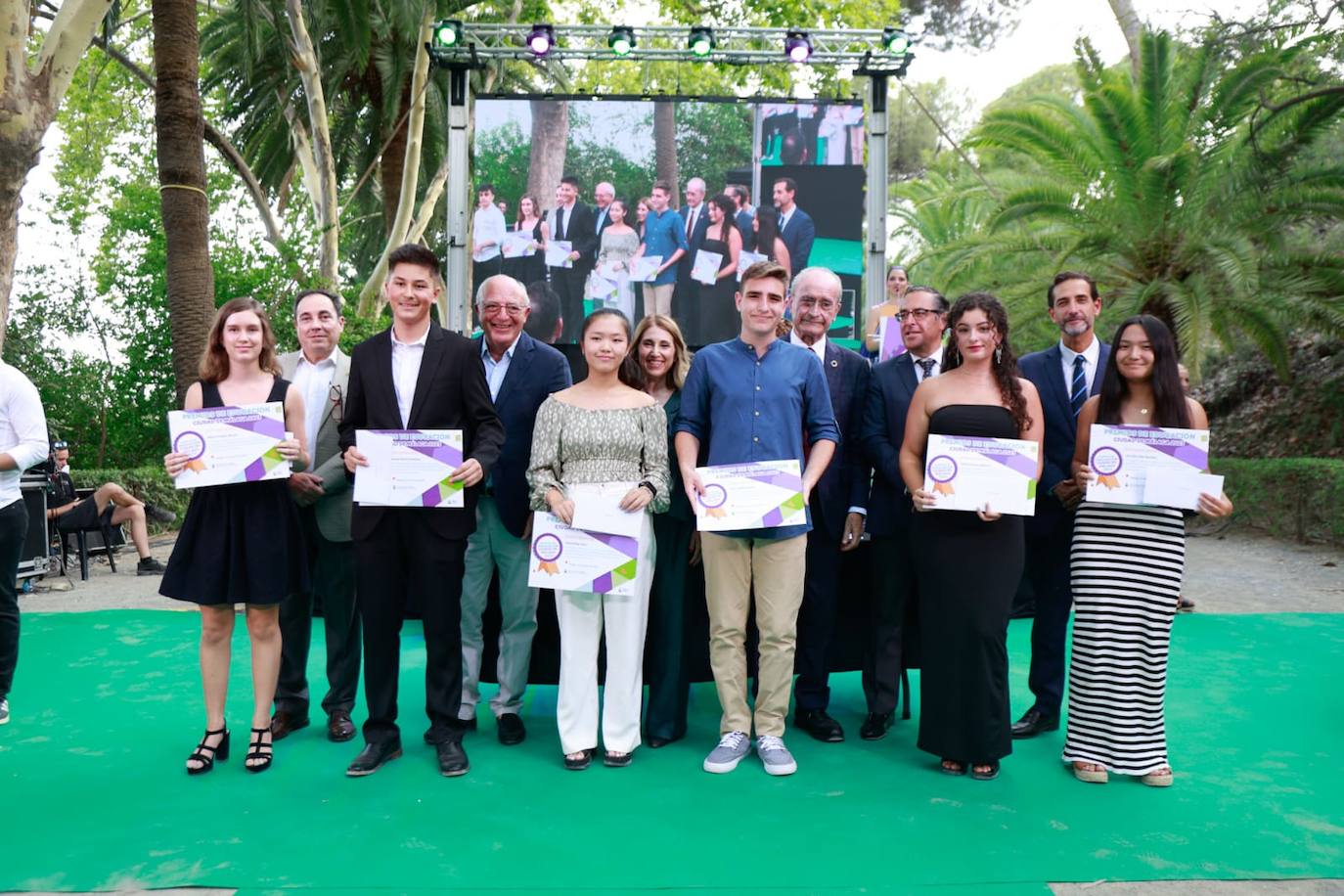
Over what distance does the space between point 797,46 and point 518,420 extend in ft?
19.5

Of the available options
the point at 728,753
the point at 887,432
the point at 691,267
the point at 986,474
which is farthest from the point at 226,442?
the point at 691,267

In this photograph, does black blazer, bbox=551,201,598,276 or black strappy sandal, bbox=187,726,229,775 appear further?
black blazer, bbox=551,201,598,276

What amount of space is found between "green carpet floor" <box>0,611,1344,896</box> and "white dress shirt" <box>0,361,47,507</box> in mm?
1238

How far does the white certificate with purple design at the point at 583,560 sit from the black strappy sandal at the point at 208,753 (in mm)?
1462

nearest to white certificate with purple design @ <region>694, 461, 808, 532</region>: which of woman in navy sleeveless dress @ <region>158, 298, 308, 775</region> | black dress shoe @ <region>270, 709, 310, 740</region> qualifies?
woman in navy sleeveless dress @ <region>158, 298, 308, 775</region>

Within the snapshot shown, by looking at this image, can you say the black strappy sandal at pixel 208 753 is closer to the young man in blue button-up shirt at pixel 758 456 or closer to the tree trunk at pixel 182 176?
the young man in blue button-up shirt at pixel 758 456

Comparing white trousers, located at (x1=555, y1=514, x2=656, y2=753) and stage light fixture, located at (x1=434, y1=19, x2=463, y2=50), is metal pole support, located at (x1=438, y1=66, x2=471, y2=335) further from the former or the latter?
white trousers, located at (x1=555, y1=514, x2=656, y2=753)

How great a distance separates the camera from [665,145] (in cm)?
910

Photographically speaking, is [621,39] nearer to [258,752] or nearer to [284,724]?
[284,724]

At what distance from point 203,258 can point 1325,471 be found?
12.2m

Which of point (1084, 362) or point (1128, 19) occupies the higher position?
point (1128, 19)

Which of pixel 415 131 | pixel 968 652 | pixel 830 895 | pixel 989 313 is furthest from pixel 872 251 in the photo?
pixel 415 131

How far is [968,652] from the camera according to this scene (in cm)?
404

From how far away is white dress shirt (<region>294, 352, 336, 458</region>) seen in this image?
15.1ft
